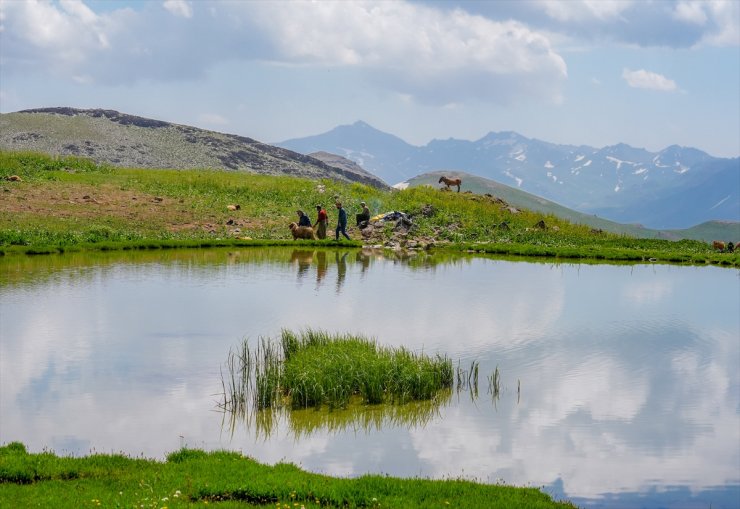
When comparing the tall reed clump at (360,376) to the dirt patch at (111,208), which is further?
the dirt patch at (111,208)

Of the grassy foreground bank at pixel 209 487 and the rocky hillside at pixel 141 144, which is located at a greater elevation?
the rocky hillside at pixel 141 144

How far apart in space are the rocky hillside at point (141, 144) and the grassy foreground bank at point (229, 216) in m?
41.8

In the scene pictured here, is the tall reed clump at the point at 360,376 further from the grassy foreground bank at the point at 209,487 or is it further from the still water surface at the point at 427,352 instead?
the grassy foreground bank at the point at 209,487

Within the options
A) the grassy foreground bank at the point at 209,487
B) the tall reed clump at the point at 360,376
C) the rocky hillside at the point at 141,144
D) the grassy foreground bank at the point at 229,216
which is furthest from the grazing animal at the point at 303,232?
the rocky hillside at the point at 141,144

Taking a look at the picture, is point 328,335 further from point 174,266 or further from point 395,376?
point 174,266

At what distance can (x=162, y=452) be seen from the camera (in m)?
15.1

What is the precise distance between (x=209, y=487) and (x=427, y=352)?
11432 millimetres

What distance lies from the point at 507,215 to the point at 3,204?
40.3 metres

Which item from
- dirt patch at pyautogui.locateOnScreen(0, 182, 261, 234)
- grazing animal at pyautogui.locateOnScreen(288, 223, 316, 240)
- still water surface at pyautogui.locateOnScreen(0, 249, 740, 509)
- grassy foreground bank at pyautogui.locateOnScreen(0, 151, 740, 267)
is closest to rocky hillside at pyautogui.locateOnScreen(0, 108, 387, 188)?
grassy foreground bank at pyautogui.locateOnScreen(0, 151, 740, 267)

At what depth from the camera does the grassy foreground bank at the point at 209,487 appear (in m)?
12.1

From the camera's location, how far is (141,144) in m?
128

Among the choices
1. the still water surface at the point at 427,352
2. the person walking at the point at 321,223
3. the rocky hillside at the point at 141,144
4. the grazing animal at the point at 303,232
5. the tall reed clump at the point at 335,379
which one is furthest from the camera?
the rocky hillside at the point at 141,144

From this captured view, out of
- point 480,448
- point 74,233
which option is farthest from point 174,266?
point 480,448

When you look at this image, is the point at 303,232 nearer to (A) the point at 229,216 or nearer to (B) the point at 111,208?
(A) the point at 229,216
